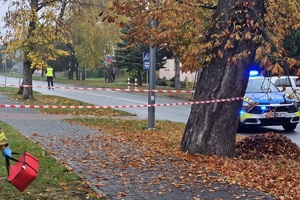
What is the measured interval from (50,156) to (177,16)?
10.8 ft

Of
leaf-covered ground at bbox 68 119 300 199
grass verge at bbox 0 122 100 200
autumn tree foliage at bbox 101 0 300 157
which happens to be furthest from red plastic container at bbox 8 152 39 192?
autumn tree foliage at bbox 101 0 300 157

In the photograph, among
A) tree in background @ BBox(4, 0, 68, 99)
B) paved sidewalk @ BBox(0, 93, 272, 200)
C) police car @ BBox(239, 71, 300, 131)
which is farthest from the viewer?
tree in background @ BBox(4, 0, 68, 99)

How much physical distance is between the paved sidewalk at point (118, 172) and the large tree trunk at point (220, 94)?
A: 2.72ft

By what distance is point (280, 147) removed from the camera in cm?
1028

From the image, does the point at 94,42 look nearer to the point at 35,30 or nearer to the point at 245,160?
the point at 35,30

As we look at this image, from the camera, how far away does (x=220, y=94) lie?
9430mm

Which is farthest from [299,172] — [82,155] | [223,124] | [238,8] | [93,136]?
[93,136]

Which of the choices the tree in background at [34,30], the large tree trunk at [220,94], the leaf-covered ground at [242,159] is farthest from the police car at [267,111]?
the tree in background at [34,30]

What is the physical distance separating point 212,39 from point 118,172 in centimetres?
297

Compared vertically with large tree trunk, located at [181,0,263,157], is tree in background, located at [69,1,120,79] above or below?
above

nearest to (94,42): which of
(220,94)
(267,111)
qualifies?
(267,111)

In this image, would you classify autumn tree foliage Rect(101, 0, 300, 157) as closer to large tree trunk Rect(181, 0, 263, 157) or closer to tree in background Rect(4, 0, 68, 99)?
large tree trunk Rect(181, 0, 263, 157)

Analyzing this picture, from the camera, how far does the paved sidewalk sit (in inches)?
260

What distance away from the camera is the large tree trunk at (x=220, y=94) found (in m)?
9.27
